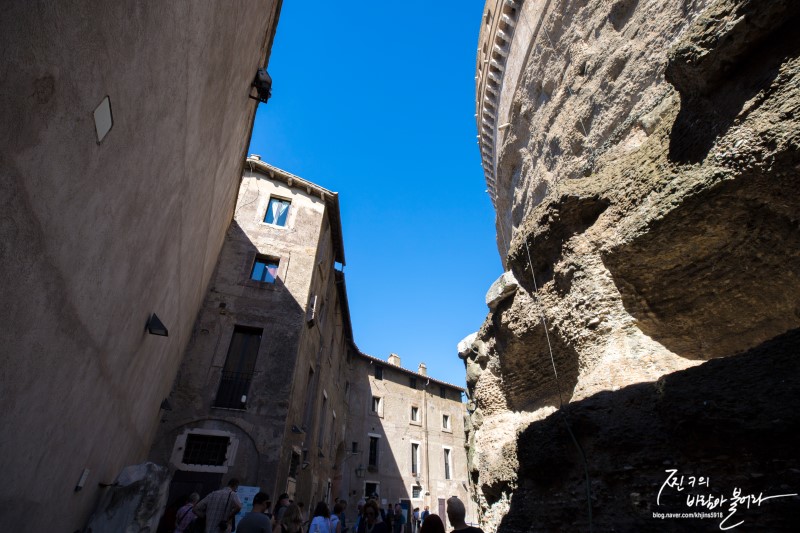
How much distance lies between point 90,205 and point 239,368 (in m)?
8.19

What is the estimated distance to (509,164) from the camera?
9.60 m

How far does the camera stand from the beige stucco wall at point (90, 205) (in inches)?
97.0

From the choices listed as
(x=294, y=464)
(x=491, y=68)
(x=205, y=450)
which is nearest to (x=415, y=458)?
(x=294, y=464)

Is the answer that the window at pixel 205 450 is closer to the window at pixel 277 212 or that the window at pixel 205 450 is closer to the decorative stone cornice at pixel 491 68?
the window at pixel 277 212

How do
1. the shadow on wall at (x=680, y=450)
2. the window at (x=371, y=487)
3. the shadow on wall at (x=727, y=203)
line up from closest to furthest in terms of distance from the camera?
the shadow on wall at (x=680, y=450) < the shadow on wall at (x=727, y=203) < the window at (x=371, y=487)

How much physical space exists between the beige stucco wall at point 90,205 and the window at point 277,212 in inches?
256

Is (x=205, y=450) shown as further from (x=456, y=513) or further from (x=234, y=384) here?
(x=456, y=513)

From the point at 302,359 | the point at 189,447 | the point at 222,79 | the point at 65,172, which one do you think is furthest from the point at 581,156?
the point at 189,447

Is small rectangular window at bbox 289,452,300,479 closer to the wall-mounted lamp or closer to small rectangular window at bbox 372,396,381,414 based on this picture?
the wall-mounted lamp

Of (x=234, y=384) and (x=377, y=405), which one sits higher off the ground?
(x=377, y=405)

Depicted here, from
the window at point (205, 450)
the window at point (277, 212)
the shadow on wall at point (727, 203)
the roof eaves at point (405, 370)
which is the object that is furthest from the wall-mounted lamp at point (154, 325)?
the roof eaves at point (405, 370)

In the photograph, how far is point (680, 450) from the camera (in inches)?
95.9

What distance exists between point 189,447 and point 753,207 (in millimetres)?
11047

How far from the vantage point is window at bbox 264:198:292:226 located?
13.1 metres
